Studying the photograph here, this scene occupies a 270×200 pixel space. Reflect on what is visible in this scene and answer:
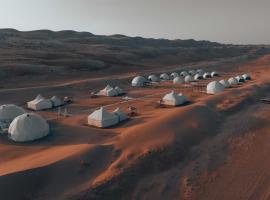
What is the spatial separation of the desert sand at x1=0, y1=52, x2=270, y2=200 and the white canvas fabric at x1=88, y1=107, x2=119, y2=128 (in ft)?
2.84

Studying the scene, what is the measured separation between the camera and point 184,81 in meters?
70.8

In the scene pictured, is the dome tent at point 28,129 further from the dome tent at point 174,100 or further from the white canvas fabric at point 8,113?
the dome tent at point 174,100

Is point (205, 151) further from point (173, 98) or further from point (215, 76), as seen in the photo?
point (215, 76)

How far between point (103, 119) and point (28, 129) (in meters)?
7.39

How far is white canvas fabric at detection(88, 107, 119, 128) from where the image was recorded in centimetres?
3447

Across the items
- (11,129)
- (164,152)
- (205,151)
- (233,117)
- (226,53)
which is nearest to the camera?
(164,152)

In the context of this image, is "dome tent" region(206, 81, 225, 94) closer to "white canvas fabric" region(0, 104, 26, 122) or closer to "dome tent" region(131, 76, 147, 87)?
"dome tent" region(131, 76, 147, 87)

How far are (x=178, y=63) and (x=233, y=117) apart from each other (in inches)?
3245

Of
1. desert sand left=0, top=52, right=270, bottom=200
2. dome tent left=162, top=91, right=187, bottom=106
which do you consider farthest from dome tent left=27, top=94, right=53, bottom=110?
dome tent left=162, top=91, right=187, bottom=106

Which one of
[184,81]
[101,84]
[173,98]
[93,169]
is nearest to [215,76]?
[184,81]

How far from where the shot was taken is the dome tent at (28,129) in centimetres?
3061

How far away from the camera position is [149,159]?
25.0 meters

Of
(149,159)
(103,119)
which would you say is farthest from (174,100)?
(149,159)

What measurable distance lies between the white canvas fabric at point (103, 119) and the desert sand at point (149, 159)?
87 cm
